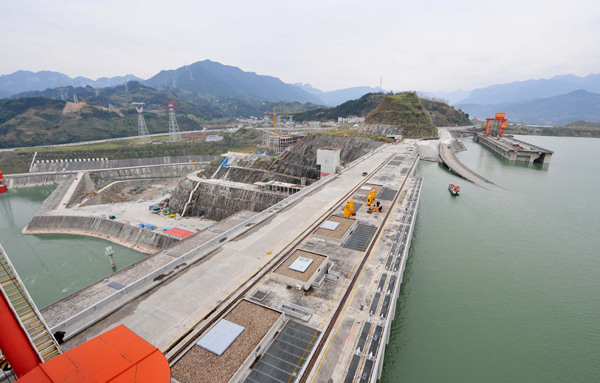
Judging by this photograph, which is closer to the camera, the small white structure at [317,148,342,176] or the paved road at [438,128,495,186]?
the small white structure at [317,148,342,176]

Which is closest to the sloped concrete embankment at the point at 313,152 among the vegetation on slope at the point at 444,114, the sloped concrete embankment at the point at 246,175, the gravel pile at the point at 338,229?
the sloped concrete embankment at the point at 246,175

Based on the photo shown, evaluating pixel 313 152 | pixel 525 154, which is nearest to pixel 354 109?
pixel 525 154

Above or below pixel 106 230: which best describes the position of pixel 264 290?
above

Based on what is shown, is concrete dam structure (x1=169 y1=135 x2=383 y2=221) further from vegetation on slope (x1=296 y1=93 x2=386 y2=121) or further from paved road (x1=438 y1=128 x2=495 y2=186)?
vegetation on slope (x1=296 y1=93 x2=386 y2=121)

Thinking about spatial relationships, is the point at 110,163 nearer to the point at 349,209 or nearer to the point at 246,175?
the point at 246,175

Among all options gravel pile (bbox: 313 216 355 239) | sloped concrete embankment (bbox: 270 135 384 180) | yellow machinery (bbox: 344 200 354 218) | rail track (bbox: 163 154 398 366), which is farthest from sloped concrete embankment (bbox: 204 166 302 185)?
rail track (bbox: 163 154 398 366)

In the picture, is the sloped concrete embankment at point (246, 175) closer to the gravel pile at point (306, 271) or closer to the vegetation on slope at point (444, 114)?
the gravel pile at point (306, 271)
